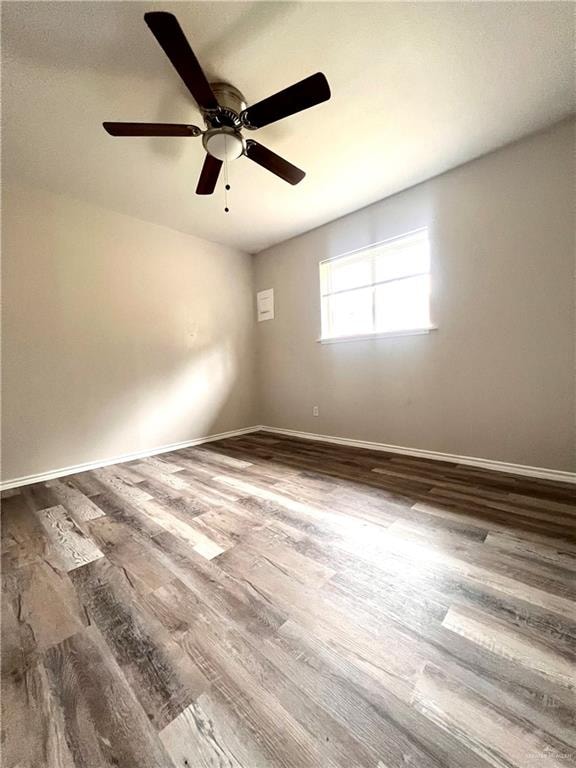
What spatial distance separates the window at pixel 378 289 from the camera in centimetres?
272

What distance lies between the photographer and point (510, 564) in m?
1.26

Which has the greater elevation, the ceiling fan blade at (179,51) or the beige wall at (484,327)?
the ceiling fan blade at (179,51)

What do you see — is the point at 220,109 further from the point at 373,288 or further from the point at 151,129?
the point at 373,288

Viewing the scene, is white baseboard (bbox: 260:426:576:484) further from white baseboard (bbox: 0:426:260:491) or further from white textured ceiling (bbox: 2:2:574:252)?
white textured ceiling (bbox: 2:2:574:252)

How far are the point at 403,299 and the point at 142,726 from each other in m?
3.16

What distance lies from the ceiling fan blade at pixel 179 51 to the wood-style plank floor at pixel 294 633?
2213mm

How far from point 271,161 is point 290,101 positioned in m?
0.46

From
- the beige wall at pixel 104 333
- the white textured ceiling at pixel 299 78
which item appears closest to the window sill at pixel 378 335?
the white textured ceiling at pixel 299 78

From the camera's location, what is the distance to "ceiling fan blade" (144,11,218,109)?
1.04 m

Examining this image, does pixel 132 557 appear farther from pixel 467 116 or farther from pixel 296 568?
pixel 467 116

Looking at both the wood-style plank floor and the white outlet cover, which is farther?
the white outlet cover

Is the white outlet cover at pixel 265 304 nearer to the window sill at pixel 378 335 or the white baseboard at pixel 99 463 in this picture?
the window sill at pixel 378 335

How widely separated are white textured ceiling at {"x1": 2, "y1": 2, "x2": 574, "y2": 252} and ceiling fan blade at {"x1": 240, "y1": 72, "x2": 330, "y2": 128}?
0.27 metres

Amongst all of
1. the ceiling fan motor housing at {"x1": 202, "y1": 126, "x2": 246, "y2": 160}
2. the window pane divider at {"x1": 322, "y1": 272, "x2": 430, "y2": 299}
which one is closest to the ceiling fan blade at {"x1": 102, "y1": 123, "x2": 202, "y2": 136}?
the ceiling fan motor housing at {"x1": 202, "y1": 126, "x2": 246, "y2": 160}
